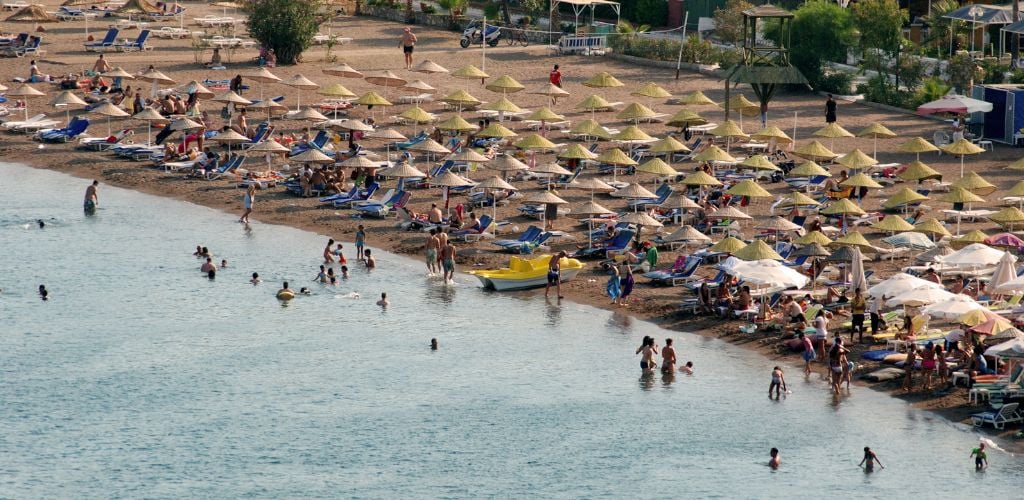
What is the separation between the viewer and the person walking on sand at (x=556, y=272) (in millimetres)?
48938

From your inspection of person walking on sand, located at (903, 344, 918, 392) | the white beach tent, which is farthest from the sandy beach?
the white beach tent

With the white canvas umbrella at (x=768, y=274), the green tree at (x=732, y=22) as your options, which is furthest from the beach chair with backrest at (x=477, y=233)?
the green tree at (x=732, y=22)

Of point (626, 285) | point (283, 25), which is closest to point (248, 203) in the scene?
point (626, 285)

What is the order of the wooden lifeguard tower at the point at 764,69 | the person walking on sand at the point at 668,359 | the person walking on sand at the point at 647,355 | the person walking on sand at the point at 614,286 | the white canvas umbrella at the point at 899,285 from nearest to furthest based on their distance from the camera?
the person walking on sand at the point at 668,359 → the person walking on sand at the point at 647,355 → the white canvas umbrella at the point at 899,285 → the person walking on sand at the point at 614,286 → the wooden lifeguard tower at the point at 764,69

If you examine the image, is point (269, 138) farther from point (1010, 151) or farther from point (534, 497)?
point (534, 497)

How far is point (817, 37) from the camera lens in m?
73.0

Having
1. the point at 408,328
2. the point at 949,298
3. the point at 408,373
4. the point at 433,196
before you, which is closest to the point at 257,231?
the point at 433,196

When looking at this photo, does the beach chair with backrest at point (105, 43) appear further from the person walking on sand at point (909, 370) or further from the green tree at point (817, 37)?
the person walking on sand at point (909, 370)

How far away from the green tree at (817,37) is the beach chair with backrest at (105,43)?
31.0m

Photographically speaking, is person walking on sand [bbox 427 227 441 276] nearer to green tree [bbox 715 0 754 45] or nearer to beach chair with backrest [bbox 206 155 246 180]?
beach chair with backrest [bbox 206 155 246 180]

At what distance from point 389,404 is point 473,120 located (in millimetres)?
29254

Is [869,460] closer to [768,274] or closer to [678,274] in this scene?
[768,274]

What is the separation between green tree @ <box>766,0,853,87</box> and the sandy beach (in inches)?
47.6

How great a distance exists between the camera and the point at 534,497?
35.5 m
